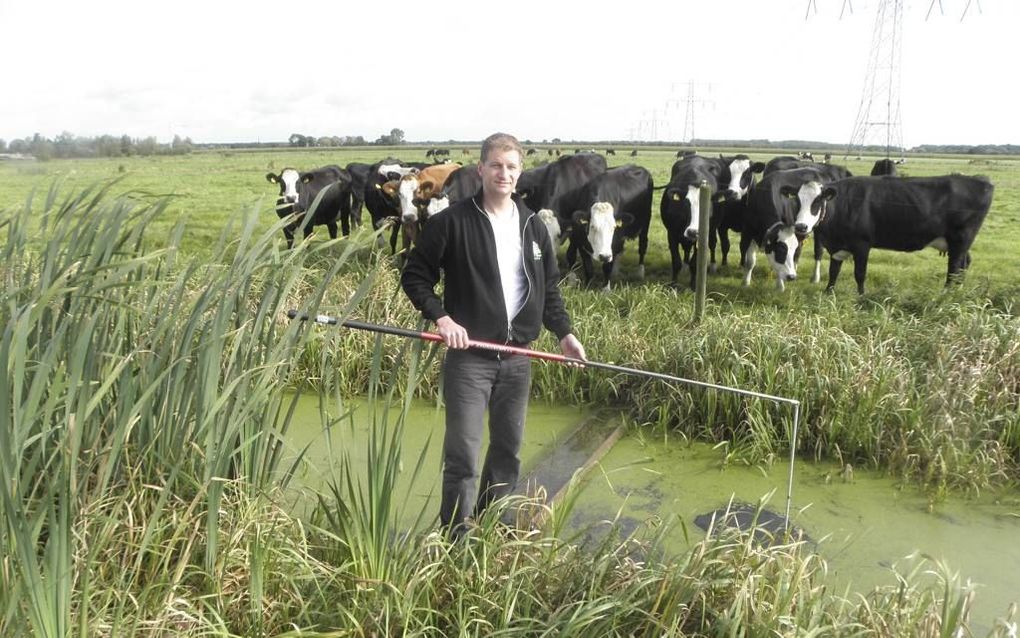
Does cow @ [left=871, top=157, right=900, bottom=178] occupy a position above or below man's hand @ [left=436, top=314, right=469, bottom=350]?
above

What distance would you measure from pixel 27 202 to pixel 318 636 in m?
1.70

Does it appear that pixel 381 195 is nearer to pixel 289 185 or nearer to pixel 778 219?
pixel 289 185

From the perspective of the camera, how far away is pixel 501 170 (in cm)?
282

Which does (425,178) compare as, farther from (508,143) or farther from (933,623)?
(933,623)

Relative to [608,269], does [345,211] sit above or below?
above

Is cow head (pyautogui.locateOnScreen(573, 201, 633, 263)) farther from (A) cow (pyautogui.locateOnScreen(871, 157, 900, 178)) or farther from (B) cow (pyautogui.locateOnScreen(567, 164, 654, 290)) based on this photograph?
(A) cow (pyautogui.locateOnScreen(871, 157, 900, 178))

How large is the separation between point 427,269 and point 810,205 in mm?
6635

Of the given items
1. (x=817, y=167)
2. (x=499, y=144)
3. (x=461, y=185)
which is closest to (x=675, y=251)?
(x=461, y=185)

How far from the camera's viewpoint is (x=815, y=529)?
12.5ft

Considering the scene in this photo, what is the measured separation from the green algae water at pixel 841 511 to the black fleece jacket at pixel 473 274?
102 cm

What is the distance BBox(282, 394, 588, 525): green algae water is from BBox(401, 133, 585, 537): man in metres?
0.74

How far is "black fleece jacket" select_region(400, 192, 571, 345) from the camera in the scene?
9.59 ft

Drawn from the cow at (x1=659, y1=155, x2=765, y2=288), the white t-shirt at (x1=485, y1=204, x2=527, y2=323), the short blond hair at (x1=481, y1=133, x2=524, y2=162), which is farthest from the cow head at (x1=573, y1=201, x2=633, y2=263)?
the short blond hair at (x1=481, y1=133, x2=524, y2=162)

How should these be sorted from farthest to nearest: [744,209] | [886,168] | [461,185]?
[886,168]
[461,185]
[744,209]
